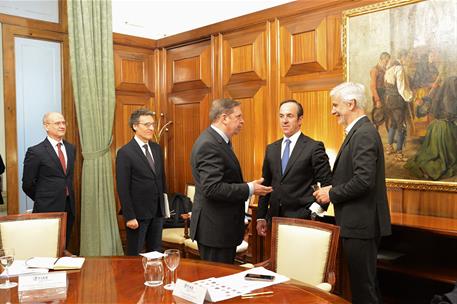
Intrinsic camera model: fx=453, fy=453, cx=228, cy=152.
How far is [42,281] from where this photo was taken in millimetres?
1816

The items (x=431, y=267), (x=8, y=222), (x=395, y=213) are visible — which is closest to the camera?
(x=8, y=222)

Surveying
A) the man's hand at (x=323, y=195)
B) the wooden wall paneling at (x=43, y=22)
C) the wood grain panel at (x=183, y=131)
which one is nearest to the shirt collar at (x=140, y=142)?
the wood grain panel at (x=183, y=131)

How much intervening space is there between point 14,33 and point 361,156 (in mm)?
3690

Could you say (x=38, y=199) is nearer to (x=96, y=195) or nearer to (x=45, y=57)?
(x=96, y=195)

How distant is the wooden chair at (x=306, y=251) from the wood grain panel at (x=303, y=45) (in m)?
1.95

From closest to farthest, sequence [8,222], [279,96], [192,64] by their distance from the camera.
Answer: [8,222] < [279,96] < [192,64]

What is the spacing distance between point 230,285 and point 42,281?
76 centimetres

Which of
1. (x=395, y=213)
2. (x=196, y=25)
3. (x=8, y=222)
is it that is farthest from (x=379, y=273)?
(x=196, y=25)

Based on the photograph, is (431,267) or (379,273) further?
(379,273)

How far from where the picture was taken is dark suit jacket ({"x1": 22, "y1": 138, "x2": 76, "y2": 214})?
390 centimetres

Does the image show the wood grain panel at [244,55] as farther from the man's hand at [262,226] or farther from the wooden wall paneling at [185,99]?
the man's hand at [262,226]

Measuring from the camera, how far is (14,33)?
4.55 meters

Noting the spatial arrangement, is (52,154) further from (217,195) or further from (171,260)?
(171,260)

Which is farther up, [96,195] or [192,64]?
[192,64]
